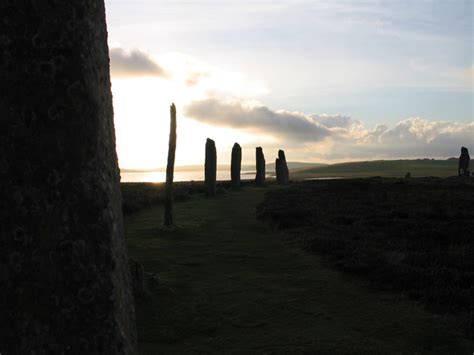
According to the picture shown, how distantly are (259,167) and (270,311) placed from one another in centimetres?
3661

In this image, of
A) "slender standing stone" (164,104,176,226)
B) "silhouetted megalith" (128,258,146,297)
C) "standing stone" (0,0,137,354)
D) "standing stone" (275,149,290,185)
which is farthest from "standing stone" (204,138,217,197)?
"standing stone" (0,0,137,354)

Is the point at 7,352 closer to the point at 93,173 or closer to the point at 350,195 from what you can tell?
the point at 93,173

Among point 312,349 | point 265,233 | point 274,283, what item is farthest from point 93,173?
point 265,233

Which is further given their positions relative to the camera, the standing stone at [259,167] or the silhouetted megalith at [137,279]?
the standing stone at [259,167]

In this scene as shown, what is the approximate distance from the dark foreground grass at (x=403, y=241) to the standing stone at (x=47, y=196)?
18.4 feet

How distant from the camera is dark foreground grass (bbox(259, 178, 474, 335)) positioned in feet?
25.9

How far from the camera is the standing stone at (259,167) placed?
4259cm

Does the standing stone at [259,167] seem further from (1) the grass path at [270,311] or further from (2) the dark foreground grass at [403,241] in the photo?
(1) the grass path at [270,311]

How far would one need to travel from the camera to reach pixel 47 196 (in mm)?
2727

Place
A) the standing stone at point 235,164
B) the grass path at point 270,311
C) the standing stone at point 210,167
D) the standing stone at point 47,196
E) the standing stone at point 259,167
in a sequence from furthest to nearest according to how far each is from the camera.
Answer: the standing stone at point 259,167, the standing stone at point 235,164, the standing stone at point 210,167, the grass path at point 270,311, the standing stone at point 47,196

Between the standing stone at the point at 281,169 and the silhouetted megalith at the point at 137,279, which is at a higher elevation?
the standing stone at the point at 281,169

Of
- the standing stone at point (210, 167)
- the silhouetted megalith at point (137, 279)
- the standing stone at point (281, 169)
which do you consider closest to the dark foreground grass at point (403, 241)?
the silhouetted megalith at point (137, 279)

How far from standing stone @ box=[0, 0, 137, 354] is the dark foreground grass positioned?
5.62m

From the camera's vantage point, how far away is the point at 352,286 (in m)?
8.23
